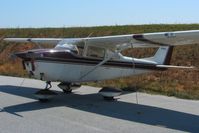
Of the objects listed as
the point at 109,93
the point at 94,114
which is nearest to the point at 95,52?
the point at 109,93

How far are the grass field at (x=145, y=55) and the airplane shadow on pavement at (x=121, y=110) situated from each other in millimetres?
2446

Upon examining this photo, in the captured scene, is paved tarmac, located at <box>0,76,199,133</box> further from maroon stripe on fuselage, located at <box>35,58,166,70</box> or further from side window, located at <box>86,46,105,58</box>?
side window, located at <box>86,46,105,58</box>

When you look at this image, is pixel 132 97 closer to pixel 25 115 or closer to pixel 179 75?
pixel 25 115

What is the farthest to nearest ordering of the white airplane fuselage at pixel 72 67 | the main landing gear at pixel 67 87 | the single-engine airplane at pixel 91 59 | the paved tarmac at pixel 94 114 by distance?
1. the main landing gear at pixel 67 87
2. the white airplane fuselage at pixel 72 67
3. the single-engine airplane at pixel 91 59
4. the paved tarmac at pixel 94 114

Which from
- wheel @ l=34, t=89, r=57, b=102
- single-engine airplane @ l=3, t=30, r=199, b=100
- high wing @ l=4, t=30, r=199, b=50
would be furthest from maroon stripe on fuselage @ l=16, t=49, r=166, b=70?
wheel @ l=34, t=89, r=57, b=102

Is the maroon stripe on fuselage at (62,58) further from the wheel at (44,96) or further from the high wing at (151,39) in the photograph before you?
the wheel at (44,96)

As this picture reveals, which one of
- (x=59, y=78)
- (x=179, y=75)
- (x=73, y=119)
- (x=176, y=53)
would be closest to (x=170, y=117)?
(x=73, y=119)

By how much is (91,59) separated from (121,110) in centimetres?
259

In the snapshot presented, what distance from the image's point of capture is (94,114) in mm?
9531

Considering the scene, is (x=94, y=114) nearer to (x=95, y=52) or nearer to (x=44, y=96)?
(x=44, y=96)

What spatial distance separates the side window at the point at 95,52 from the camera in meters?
12.3

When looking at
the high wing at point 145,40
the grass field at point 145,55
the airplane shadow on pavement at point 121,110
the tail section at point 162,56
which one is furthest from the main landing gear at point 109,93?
the tail section at point 162,56

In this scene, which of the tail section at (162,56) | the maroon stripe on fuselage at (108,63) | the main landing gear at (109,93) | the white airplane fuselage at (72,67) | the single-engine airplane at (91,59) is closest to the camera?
the single-engine airplane at (91,59)

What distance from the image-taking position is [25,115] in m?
9.25
